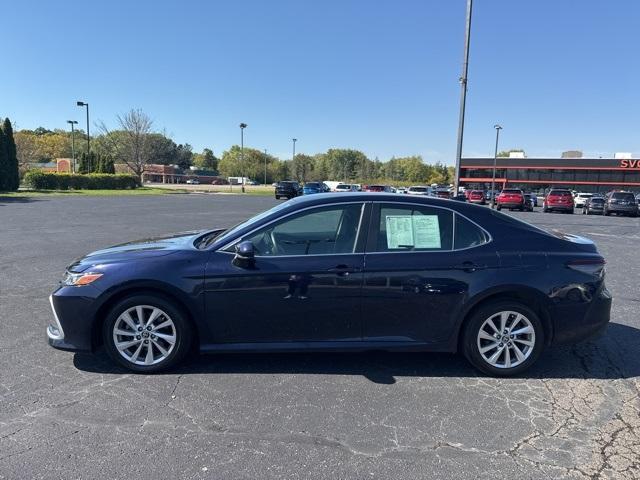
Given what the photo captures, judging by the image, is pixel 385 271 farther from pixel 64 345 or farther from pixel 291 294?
pixel 64 345

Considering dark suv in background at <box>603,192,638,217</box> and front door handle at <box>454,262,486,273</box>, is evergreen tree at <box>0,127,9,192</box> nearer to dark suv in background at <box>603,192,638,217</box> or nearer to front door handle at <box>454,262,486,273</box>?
front door handle at <box>454,262,486,273</box>

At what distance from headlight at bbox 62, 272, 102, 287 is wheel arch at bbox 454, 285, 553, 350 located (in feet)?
10.4

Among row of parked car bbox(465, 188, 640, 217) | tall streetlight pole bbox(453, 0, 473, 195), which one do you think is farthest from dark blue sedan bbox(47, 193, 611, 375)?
row of parked car bbox(465, 188, 640, 217)

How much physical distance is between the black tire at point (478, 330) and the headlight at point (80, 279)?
10.7 ft

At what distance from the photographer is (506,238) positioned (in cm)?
403

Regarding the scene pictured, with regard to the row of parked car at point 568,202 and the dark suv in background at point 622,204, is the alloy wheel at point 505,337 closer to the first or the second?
the row of parked car at point 568,202

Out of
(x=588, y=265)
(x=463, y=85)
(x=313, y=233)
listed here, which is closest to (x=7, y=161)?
(x=463, y=85)

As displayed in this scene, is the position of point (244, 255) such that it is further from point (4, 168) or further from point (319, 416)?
point (4, 168)

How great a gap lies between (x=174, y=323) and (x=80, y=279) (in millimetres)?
892

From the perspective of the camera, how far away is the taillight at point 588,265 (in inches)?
157

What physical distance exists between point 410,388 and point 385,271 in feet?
3.26

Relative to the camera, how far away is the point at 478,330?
3949 mm

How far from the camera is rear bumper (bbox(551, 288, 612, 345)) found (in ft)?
13.0

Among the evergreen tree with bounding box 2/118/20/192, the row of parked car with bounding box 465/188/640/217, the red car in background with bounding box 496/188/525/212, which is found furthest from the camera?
the evergreen tree with bounding box 2/118/20/192
